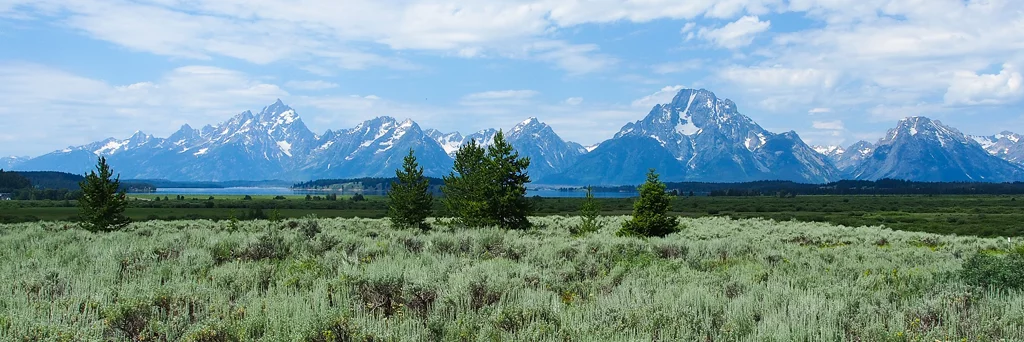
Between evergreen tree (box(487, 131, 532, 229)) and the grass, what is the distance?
15628mm

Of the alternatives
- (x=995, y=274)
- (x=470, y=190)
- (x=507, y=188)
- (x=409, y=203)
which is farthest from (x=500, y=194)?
(x=995, y=274)

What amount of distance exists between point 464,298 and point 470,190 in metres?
26.6

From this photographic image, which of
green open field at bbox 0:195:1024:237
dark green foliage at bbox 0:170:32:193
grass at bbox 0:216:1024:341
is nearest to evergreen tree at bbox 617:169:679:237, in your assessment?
green open field at bbox 0:195:1024:237

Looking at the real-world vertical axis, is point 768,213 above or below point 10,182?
below

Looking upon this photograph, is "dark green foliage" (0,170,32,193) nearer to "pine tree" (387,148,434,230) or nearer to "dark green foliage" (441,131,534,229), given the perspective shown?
"pine tree" (387,148,434,230)

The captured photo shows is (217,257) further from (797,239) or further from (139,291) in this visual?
(797,239)

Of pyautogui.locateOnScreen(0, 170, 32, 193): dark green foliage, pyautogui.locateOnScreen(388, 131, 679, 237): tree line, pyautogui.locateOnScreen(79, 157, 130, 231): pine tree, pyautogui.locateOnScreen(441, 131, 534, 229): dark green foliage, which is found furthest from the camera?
pyautogui.locateOnScreen(0, 170, 32, 193): dark green foliage

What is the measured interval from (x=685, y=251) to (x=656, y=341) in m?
7.47

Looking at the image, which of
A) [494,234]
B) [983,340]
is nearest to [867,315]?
[983,340]

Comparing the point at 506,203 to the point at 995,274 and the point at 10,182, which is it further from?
the point at 10,182

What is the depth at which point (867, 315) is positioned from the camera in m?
5.88

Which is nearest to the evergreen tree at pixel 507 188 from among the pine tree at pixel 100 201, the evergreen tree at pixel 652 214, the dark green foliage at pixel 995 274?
the evergreen tree at pixel 652 214

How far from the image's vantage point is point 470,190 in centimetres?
3328

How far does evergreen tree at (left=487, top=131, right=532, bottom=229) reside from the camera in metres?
26.6
